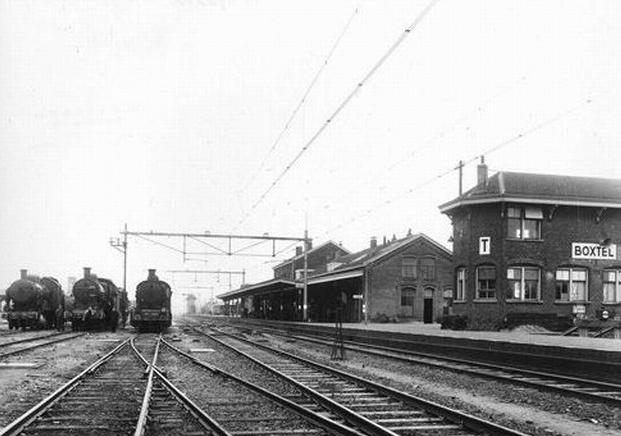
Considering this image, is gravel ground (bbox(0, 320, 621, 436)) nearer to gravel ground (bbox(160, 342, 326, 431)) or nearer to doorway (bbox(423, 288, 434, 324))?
gravel ground (bbox(160, 342, 326, 431))

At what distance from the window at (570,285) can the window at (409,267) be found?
1651cm

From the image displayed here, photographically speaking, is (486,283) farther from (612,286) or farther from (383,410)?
(383,410)

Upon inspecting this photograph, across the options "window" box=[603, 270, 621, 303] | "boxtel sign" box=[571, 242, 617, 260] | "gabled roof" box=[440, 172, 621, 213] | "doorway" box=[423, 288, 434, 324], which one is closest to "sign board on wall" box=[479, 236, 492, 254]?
"gabled roof" box=[440, 172, 621, 213]

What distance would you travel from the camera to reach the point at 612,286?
32969 millimetres

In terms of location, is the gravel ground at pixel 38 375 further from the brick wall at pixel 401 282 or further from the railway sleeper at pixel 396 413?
the brick wall at pixel 401 282

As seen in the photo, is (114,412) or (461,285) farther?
(461,285)

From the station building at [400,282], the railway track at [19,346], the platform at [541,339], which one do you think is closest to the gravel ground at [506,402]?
the platform at [541,339]

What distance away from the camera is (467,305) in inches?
1319

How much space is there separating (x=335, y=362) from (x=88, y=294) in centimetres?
2205

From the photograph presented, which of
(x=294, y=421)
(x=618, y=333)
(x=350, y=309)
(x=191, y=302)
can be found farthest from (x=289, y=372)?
(x=191, y=302)

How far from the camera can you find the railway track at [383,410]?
8117 millimetres

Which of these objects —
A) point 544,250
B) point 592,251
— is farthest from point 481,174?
point 592,251

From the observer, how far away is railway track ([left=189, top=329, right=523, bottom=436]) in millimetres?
8117

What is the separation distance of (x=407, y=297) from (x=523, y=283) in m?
16.5
